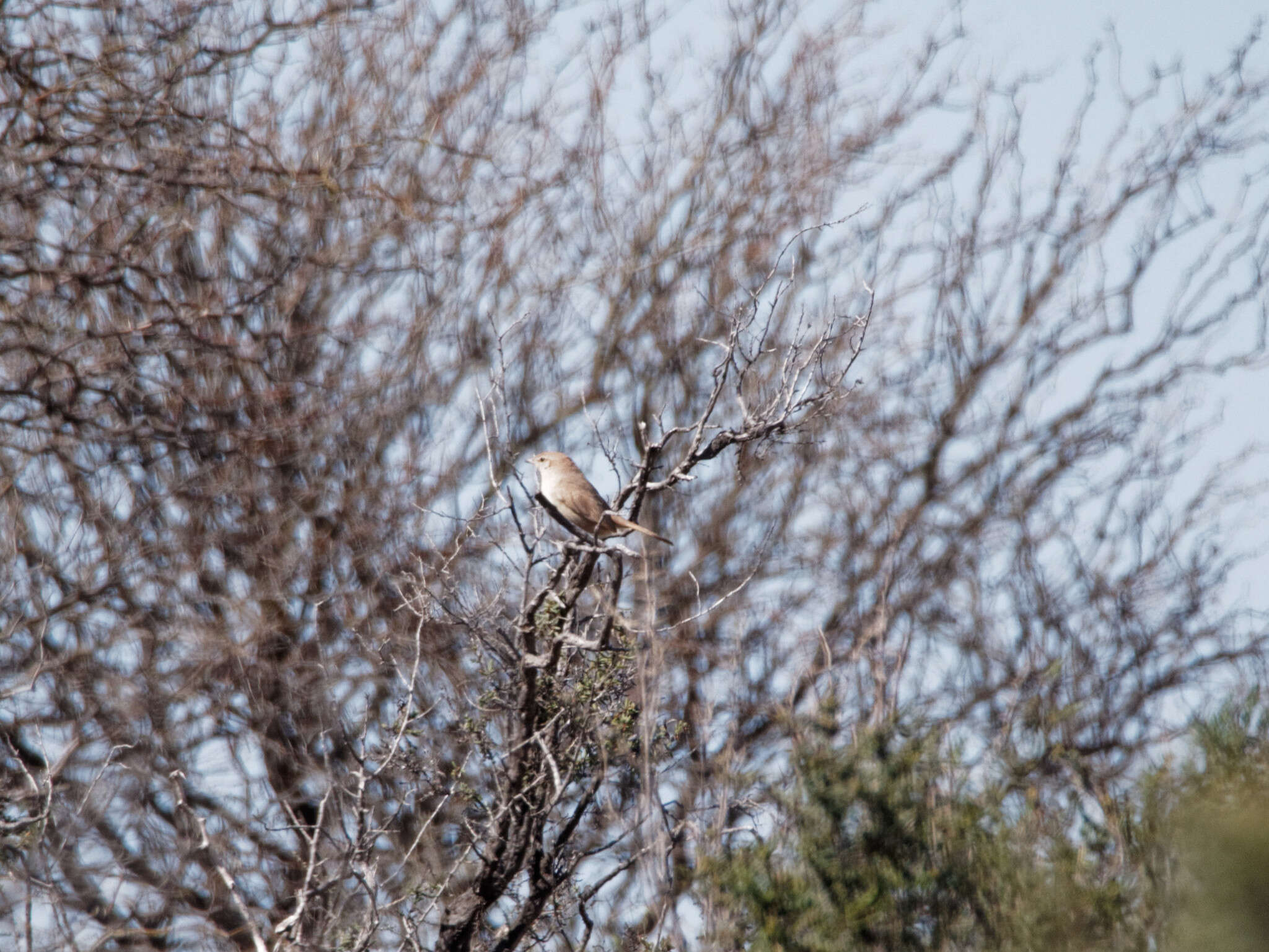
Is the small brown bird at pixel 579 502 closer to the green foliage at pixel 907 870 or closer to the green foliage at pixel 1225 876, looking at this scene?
the green foliage at pixel 907 870

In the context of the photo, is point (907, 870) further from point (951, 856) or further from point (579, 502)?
point (579, 502)

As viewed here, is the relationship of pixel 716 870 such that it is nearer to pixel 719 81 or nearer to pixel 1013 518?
pixel 1013 518

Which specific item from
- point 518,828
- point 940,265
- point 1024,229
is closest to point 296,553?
point 518,828

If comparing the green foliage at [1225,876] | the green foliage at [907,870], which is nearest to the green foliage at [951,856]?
the green foliage at [907,870]

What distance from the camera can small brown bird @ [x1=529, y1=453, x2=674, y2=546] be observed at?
18.3 feet

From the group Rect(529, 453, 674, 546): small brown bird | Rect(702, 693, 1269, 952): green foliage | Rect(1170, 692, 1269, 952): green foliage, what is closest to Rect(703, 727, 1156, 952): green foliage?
Rect(702, 693, 1269, 952): green foliage

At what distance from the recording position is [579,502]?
5879 mm

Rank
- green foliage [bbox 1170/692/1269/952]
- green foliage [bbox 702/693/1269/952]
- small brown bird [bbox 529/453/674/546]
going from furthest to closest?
small brown bird [bbox 529/453/674/546], green foliage [bbox 702/693/1269/952], green foliage [bbox 1170/692/1269/952]

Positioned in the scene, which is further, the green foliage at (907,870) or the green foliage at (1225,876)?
the green foliage at (907,870)

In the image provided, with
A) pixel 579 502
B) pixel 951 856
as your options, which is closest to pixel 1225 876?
pixel 951 856

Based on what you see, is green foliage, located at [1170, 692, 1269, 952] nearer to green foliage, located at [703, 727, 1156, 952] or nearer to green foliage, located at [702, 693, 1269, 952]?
green foliage, located at [702, 693, 1269, 952]

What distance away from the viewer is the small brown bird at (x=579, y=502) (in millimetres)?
5590

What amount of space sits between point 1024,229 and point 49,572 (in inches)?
366

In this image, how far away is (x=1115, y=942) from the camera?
14.6 ft
